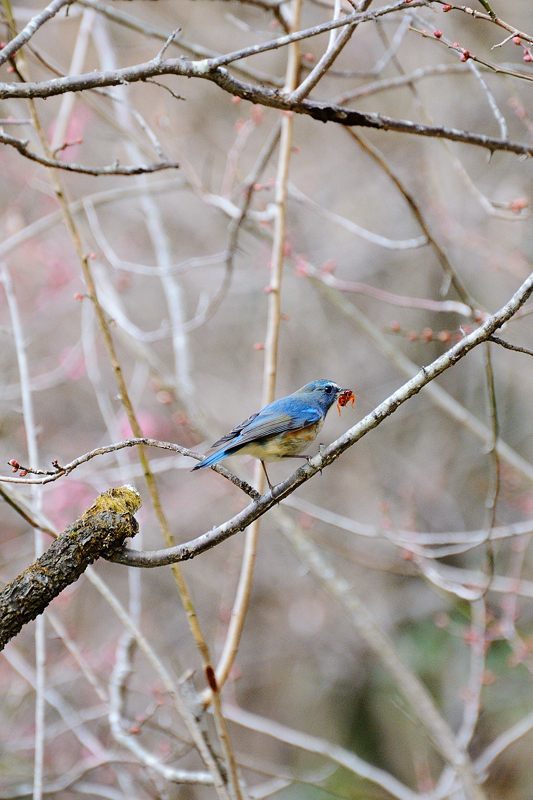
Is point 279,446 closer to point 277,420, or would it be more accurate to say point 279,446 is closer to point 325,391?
point 277,420

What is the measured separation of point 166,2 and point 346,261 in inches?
124

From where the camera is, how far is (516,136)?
6.75m

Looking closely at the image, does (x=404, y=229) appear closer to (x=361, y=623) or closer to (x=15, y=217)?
(x=15, y=217)

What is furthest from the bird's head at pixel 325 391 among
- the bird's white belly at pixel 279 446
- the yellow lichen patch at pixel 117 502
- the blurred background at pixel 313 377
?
the blurred background at pixel 313 377

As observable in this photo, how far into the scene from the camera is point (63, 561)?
1.95 m

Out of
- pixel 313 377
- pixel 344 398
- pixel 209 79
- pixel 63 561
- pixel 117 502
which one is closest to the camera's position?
pixel 63 561

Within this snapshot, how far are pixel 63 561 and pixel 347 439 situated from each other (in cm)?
74

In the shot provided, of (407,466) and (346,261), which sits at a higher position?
(346,261)

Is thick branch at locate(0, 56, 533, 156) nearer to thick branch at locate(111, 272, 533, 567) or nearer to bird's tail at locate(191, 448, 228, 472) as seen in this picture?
thick branch at locate(111, 272, 533, 567)

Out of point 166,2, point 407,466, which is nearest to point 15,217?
point 166,2

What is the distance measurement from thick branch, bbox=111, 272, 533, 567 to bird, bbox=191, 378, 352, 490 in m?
0.77

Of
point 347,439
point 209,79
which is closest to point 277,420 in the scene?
point 347,439

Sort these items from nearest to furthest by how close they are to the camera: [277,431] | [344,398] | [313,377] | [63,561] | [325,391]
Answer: [63,561], [277,431], [344,398], [325,391], [313,377]

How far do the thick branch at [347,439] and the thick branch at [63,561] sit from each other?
0.28ft
